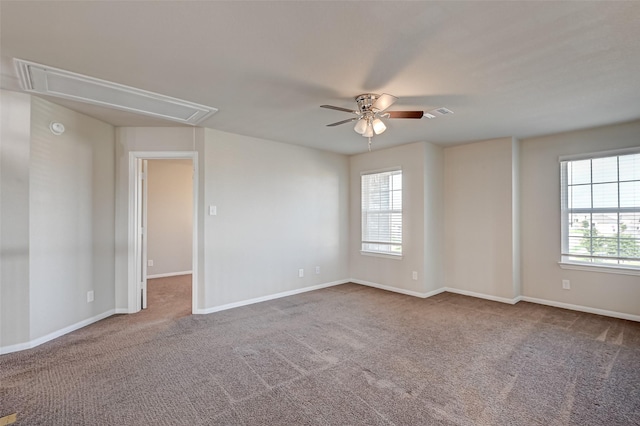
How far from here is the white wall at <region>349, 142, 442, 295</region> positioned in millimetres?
4730

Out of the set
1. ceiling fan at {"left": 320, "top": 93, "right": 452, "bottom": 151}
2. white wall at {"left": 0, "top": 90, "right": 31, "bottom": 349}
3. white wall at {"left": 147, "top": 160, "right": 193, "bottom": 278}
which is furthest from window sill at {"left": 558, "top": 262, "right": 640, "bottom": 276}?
white wall at {"left": 147, "top": 160, "right": 193, "bottom": 278}

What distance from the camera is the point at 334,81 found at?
254cm

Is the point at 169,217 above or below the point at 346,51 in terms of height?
below

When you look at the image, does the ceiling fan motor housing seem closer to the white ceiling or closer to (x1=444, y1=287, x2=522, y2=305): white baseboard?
the white ceiling

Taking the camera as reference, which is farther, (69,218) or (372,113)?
(69,218)

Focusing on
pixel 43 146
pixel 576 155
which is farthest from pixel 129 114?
pixel 576 155

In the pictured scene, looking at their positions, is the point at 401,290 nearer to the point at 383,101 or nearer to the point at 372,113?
the point at 372,113

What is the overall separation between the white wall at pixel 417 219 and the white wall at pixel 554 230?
4.06 ft

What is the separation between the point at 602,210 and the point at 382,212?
2.92 metres

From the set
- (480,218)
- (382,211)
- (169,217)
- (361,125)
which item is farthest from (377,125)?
(169,217)

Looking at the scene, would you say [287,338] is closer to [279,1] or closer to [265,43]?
[265,43]

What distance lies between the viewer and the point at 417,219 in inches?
188

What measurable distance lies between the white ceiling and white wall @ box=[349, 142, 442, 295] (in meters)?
1.54

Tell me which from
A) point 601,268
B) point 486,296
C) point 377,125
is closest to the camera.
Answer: point 377,125
